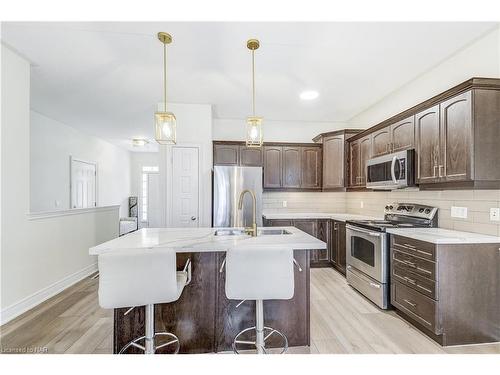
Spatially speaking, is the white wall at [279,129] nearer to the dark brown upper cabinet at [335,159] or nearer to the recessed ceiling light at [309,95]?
the dark brown upper cabinet at [335,159]

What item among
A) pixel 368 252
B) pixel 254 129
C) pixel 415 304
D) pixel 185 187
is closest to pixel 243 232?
pixel 254 129

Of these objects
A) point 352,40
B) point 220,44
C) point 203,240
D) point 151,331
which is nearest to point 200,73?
point 220,44

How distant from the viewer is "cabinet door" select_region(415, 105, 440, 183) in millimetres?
2410

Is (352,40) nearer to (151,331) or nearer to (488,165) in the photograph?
(488,165)

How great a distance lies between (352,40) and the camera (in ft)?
7.63

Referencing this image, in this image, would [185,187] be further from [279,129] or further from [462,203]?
[462,203]

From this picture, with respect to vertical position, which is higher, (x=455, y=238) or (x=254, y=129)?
(x=254, y=129)

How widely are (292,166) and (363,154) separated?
4.11 feet

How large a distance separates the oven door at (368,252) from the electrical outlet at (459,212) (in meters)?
0.68

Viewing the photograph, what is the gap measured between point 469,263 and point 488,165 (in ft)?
2.73

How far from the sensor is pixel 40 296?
288 cm

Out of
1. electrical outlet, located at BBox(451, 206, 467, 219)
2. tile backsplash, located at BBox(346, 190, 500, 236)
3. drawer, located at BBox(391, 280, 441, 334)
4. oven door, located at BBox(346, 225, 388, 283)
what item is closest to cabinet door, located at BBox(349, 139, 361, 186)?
tile backsplash, located at BBox(346, 190, 500, 236)

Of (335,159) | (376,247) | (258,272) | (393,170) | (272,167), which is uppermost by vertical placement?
(335,159)
